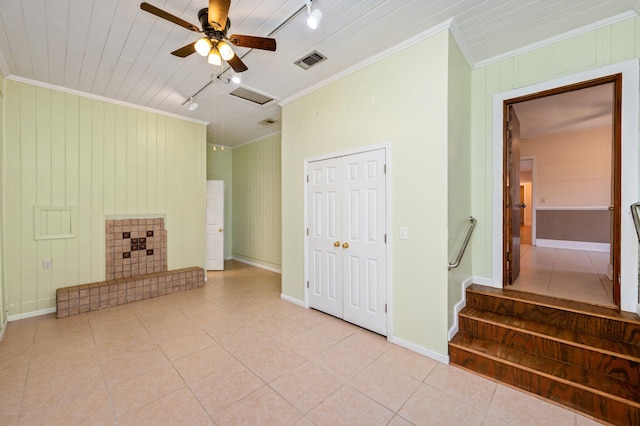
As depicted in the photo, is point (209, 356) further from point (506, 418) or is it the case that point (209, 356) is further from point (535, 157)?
point (535, 157)

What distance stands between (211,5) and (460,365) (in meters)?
3.56

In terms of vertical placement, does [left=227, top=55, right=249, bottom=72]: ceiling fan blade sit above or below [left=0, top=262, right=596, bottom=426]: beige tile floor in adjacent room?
above

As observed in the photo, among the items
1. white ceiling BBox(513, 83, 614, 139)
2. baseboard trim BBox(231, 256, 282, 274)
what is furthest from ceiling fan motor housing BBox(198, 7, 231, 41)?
baseboard trim BBox(231, 256, 282, 274)

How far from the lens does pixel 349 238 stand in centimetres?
327

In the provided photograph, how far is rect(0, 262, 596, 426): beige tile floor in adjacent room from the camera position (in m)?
1.85

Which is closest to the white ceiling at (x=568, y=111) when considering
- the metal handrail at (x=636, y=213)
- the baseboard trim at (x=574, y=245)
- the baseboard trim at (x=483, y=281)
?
the metal handrail at (x=636, y=213)

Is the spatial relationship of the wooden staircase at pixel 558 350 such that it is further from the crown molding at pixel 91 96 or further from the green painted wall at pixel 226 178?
the green painted wall at pixel 226 178

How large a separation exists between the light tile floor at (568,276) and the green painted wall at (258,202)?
445 cm

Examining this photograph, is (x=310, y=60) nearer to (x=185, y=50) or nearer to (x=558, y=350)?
(x=185, y=50)

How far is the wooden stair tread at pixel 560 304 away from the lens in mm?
2215

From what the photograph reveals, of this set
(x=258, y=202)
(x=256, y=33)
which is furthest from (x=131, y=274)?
(x=256, y=33)

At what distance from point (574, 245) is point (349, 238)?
6.07 metres

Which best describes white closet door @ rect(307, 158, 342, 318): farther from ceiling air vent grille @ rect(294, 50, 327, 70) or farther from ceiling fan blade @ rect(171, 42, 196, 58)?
ceiling fan blade @ rect(171, 42, 196, 58)

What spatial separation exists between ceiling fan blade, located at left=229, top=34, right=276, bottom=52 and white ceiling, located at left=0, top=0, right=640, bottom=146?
0.36 metres
